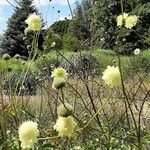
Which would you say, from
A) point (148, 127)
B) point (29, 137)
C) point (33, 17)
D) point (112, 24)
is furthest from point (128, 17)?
point (112, 24)

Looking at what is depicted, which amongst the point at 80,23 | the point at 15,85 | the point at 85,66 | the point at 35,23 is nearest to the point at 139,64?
the point at 85,66

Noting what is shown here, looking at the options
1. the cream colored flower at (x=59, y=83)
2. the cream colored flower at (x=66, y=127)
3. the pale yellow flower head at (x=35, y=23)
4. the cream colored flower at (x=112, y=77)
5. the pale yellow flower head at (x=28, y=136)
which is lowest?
→ the pale yellow flower head at (x=28, y=136)

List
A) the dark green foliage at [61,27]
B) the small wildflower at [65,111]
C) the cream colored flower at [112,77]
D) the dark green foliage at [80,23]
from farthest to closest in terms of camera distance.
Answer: the dark green foliage at [61,27] → the dark green foliage at [80,23] → the cream colored flower at [112,77] → the small wildflower at [65,111]

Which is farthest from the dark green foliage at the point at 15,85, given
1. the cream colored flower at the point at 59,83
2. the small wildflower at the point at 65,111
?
the small wildflower at the point at 65,111

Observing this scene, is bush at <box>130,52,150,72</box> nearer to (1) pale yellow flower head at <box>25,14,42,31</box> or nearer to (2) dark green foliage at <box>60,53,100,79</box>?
(2) dark green foliage at <box>60,53,100,79</box>

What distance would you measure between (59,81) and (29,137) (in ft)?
0.72

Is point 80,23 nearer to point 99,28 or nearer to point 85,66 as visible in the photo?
point 85,66

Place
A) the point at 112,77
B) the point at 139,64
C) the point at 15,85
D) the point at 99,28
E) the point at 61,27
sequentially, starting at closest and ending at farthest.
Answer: the point at 112,77, the point at 15,85, the point at 139,64, the point at 61,27, the point at 99,28

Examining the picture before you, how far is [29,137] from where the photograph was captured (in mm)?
1945

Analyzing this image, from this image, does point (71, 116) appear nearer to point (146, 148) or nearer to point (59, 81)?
point (59, 81)

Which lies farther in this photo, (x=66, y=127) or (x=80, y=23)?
(x=80, y=23)

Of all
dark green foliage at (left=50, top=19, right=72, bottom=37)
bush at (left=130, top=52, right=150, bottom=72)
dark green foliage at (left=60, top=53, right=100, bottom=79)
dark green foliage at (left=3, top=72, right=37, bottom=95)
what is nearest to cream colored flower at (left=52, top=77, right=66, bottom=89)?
dark green foliage at (left=3, top=72, right=37, bottom=95)

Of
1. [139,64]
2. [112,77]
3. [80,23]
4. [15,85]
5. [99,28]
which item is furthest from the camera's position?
[99,28]

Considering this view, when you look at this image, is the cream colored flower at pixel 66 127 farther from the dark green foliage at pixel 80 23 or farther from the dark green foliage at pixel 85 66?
the dark green foliage at pixel 80 23
